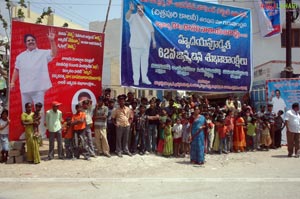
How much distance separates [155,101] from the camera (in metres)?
10.2

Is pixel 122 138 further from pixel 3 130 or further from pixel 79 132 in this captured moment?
pixel 3 130

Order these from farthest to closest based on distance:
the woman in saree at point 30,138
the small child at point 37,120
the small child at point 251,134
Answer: the small child at point 251,134, the small child at point 37,120, the woman in saree at point 30,138

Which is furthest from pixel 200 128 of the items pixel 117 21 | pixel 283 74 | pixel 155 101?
pixel 117 21

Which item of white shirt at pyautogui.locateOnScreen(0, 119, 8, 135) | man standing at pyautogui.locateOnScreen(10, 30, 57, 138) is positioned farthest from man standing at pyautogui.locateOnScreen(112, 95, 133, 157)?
white shirt at pyautogui.locateOnScreen(0, 119, 8, 135)

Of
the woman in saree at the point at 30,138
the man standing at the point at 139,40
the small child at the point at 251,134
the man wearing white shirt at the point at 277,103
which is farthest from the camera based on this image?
the man wearing white shirt at the point at 277,103

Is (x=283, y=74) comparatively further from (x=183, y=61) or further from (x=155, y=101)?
(x=155, y=101)

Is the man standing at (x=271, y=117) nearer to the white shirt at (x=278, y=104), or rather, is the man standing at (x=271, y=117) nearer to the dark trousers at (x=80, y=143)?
the white shirt at (x=278, y=104)

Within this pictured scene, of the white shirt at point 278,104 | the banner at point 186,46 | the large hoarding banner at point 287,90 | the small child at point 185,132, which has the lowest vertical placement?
the small child at point 185,132

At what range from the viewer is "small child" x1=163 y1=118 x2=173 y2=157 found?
9.77m

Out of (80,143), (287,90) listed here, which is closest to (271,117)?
(287,90)

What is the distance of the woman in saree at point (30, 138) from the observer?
27.8 ft

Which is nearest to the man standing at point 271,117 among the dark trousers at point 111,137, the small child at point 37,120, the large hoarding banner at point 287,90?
the large hoarding banner at point 287,90

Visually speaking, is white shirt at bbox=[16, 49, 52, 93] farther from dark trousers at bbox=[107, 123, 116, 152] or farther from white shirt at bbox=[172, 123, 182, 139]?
white shirt at bbox=[172, 123, 182, 139]

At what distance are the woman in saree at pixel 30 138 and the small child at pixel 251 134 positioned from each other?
649 centimetres
